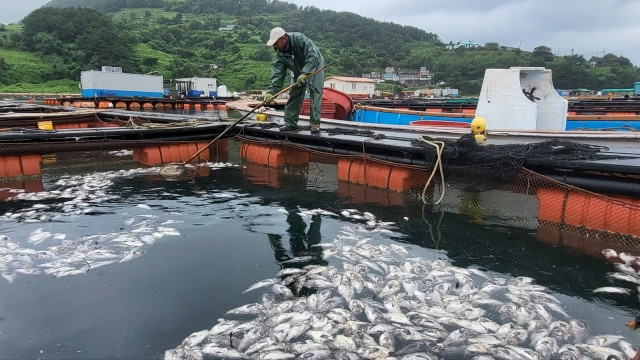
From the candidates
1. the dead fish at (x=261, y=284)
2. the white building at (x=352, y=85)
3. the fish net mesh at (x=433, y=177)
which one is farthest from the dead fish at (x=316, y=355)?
the white building at (x=352, y=85)

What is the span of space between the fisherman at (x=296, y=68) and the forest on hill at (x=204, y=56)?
7906 centimetres

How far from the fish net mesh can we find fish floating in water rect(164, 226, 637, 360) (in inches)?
90.3

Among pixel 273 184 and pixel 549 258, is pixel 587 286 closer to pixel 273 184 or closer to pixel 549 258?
pixel 549 258

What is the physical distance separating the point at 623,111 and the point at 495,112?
41.1ft

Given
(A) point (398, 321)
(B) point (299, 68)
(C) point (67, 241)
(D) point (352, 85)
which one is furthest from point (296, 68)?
(D) point (352, 85)

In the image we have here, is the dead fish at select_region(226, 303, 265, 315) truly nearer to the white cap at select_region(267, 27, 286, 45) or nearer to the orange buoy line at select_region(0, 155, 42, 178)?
the white cap at select_region(267, 27, 286, 45)

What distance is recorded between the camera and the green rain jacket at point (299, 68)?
10.3 metres

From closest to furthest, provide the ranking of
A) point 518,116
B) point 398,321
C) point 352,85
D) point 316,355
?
point 316,355, point 398,321, point 518,116, point 352,85

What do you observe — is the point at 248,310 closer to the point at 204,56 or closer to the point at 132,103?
the point at 132,103

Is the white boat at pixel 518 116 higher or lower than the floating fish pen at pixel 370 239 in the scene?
higher

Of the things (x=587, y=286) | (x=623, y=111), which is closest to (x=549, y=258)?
→ (x=587, y=286)

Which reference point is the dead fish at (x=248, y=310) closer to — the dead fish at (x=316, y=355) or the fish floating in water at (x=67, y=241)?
the dead fish at (x=316, y=355)

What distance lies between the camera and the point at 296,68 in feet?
36.1

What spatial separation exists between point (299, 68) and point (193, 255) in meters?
6.84
